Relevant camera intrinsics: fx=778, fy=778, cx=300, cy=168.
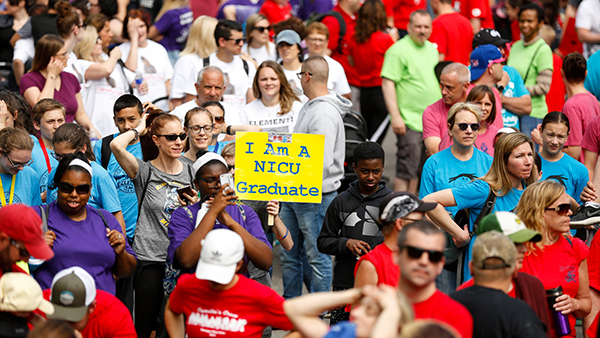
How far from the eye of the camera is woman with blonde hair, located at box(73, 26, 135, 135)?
30.2ft

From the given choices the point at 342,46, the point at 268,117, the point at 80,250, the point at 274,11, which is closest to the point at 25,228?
the point at 80,250

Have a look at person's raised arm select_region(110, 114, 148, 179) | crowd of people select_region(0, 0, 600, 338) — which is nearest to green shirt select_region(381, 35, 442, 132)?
crowd of people select_region(0, 0, 600, 338)

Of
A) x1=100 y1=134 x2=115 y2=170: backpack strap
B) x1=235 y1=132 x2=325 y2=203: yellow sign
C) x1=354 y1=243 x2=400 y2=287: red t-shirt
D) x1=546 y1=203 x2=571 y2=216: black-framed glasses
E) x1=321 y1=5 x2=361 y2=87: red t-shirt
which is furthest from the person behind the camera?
x1=321 y1=5 x2=361 y2=87: red t-shirt

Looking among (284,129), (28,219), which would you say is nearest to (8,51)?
(284,129)

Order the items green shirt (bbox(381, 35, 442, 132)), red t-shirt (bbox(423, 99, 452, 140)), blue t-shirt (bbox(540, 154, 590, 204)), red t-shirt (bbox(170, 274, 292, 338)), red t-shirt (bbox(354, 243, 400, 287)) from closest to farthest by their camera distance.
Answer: red t-shirt (bbox(170, 274, 292, 338)) < red t-shirt (bbox(354, 243, 400, 287)) < blue t-shirt (bbox(540, 154, 590, 204)) < red t-shirt (bbox(423, 99, 452, 140)) < green shirt (bbox(381, 35, 442, 132))

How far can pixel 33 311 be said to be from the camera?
4.39 meters

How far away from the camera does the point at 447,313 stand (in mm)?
3881

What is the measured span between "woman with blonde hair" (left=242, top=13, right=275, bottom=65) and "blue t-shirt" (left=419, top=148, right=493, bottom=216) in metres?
4.29

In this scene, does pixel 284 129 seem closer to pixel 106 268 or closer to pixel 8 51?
pixel 106 268

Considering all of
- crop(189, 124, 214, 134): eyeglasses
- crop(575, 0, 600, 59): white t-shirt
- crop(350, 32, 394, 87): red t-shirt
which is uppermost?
crop(575, 0, 600, 59): white t-shirt

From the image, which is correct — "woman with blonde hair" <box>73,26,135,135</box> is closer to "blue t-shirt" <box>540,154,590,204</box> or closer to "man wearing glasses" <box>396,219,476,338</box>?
"blue t-shirt" <box>540,154,590,204</box>

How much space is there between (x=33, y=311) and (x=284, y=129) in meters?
4.22

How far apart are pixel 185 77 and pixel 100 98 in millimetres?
1043

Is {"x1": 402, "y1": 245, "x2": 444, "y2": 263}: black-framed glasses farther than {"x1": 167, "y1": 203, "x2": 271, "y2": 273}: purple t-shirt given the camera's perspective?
No
